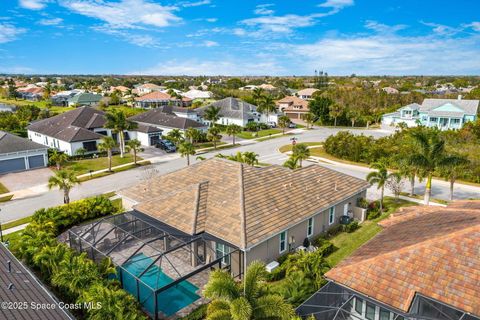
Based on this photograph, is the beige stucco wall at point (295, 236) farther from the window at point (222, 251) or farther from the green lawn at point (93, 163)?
the green lawn at point (93, 163)

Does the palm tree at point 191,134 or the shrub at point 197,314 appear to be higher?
the palm tree at point 191,134

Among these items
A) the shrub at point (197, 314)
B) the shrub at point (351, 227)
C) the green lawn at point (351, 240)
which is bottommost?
the green lawn at point (351, 240)

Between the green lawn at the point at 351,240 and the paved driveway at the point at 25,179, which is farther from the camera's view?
the paved driveway at the point at 25,179

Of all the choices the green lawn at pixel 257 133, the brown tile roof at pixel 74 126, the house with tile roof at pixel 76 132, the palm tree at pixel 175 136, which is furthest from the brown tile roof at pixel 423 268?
the green lawn at pixel 257 133

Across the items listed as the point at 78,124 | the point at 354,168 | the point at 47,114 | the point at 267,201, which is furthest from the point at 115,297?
the point at 47,114

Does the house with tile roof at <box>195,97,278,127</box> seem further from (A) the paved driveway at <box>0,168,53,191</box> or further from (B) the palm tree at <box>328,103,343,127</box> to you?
(A) the paved driveway at <box>0,168,53,191</box>

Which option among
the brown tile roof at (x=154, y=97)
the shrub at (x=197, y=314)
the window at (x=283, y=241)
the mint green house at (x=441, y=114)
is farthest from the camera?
the brown tile roof at (x=154, y=97)

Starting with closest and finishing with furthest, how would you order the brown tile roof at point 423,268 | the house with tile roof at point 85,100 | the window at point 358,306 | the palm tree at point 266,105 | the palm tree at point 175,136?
the brown tile roof at point 423,268, the window at point 358,306, the palm tree at point 175,136, the palm tree at point 266,105, the house with tile roof at point 85,100

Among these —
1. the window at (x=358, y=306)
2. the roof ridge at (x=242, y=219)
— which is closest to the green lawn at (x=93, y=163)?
the roof ridge at (x=242, y=219)

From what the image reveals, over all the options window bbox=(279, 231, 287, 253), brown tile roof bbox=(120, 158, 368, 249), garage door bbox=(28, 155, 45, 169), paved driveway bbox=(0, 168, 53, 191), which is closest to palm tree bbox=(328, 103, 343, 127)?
brown tile roof bbox=(120, 158, 368, 249)
